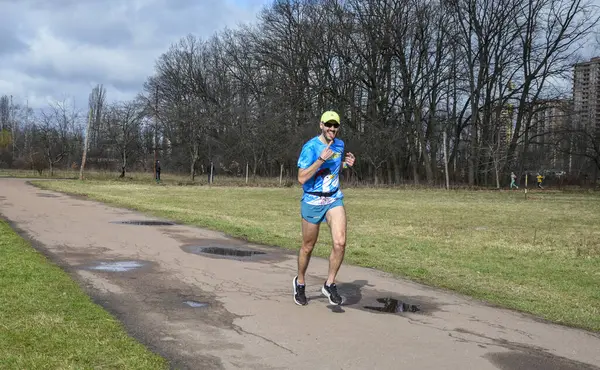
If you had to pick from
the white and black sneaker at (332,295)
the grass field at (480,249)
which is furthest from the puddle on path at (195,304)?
the grass field at (480,249)

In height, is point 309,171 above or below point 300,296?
above

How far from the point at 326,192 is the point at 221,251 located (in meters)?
4.68

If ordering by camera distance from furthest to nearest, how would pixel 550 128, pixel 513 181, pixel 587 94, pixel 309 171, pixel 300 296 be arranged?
pixel 587 94
pixel 550 128
pixel 513 181
pixel 300 296
pixel 309 171

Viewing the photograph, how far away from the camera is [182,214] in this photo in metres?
17.5

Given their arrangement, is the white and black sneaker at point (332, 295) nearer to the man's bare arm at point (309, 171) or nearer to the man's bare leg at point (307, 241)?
the man's bare leg at point (307, 241)

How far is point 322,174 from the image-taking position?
6.11m

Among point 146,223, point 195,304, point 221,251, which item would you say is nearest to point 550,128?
point 146,223

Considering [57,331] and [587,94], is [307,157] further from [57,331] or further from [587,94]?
[587,94]

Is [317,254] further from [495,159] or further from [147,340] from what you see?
[495,159]

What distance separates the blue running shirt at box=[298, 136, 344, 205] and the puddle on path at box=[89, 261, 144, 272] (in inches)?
132

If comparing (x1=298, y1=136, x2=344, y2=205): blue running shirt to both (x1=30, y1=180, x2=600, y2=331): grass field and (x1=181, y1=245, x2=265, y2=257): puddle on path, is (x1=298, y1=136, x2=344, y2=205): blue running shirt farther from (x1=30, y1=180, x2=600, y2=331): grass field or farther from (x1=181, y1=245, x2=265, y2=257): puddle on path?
(x1=181, y1=245, x2=265, y2=257): puddle on path

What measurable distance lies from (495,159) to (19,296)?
48863mm

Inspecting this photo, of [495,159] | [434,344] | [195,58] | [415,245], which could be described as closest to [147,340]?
[434,344]

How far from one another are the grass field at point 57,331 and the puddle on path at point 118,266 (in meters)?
1.06
